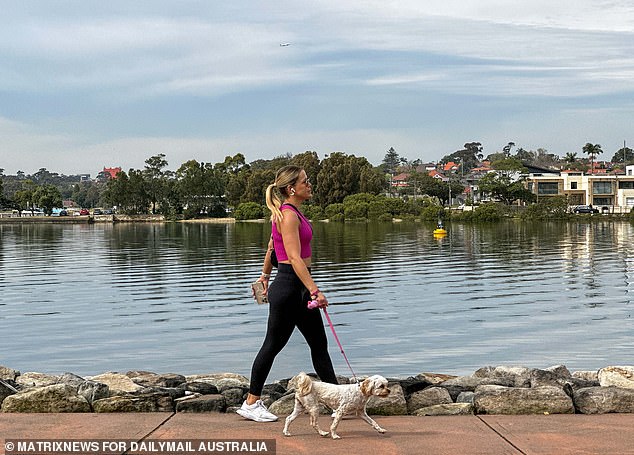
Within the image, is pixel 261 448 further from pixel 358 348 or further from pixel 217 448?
pixel 358 348

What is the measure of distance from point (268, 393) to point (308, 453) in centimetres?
223

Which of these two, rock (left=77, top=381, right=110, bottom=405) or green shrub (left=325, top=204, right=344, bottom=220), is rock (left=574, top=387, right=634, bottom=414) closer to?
rock (left=77, top=381, right=110, bottom=405)

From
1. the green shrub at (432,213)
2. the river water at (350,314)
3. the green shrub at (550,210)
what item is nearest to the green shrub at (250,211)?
the green shrub at (432,213)

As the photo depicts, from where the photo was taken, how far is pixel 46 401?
6977 mm

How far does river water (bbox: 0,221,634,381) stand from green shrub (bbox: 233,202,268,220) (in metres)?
85.4

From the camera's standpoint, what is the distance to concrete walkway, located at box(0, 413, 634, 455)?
229 inches

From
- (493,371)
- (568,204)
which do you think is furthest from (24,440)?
(568,204)

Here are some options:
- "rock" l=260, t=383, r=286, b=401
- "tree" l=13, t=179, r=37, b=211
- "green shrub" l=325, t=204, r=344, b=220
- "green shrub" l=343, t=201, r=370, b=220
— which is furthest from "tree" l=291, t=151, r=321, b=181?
"rock" l=260, t=383, r=286, b=401

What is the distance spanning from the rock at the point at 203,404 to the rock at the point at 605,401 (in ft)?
9.27

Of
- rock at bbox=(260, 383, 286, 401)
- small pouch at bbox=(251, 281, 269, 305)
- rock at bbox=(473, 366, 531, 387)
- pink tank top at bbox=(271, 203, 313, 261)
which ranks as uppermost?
pink tank top at bbox=(271, 203, 313, 261)

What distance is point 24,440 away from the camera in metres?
5.95

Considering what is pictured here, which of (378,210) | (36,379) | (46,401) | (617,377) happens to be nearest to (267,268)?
(46,401)

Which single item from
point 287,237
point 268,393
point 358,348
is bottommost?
point 358,348

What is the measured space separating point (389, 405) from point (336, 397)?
1.03 metres
